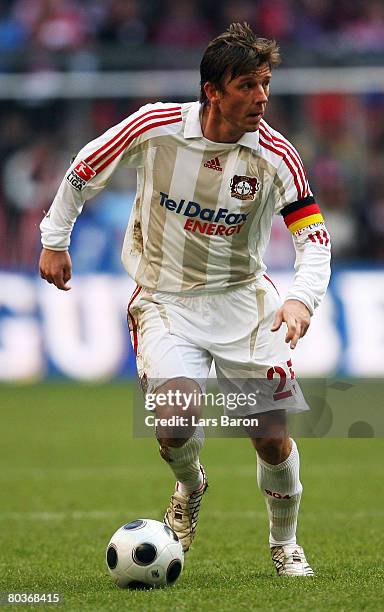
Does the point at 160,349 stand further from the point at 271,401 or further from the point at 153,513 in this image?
the point at 153,513

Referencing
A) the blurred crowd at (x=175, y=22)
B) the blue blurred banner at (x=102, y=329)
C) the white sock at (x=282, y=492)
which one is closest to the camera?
the white sock at (x=282, y=492)

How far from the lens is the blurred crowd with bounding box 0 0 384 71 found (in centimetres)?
1698

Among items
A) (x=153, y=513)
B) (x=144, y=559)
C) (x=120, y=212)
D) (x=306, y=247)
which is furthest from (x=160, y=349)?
(x=120, y=212)

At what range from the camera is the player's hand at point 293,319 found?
5086 mm

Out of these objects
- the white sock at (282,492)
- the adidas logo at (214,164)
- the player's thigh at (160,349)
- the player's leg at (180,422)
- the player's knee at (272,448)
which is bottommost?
the white sock at (282,492)

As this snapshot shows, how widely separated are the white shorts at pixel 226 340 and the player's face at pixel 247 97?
32.4 inches

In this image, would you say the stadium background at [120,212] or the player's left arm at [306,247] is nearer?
the player's left arm at [306,247]

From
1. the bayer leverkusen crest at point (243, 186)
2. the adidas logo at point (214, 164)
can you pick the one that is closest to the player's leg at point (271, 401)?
the bayer leverkusen crest at point (243, 186)

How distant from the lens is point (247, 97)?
5359 mm

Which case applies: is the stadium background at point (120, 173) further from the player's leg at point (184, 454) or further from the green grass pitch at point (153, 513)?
the player's leg at point (184, 454)

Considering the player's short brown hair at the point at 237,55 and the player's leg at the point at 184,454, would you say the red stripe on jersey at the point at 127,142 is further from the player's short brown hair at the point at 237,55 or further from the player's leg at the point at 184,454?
the player's leg at the point at 184,454

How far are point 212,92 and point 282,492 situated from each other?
181cm

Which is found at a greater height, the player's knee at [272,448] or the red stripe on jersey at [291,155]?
the red stripe on jersey at [291,155]

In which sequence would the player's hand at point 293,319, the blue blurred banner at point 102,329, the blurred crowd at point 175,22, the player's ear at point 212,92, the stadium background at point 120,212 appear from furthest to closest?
the blurred crowd at point 175,22 < the blue blurred banner at point 102,329 < the stadium background at point 120,212 < the player's ear at point 212,92 < the player's hand at point 293,319
